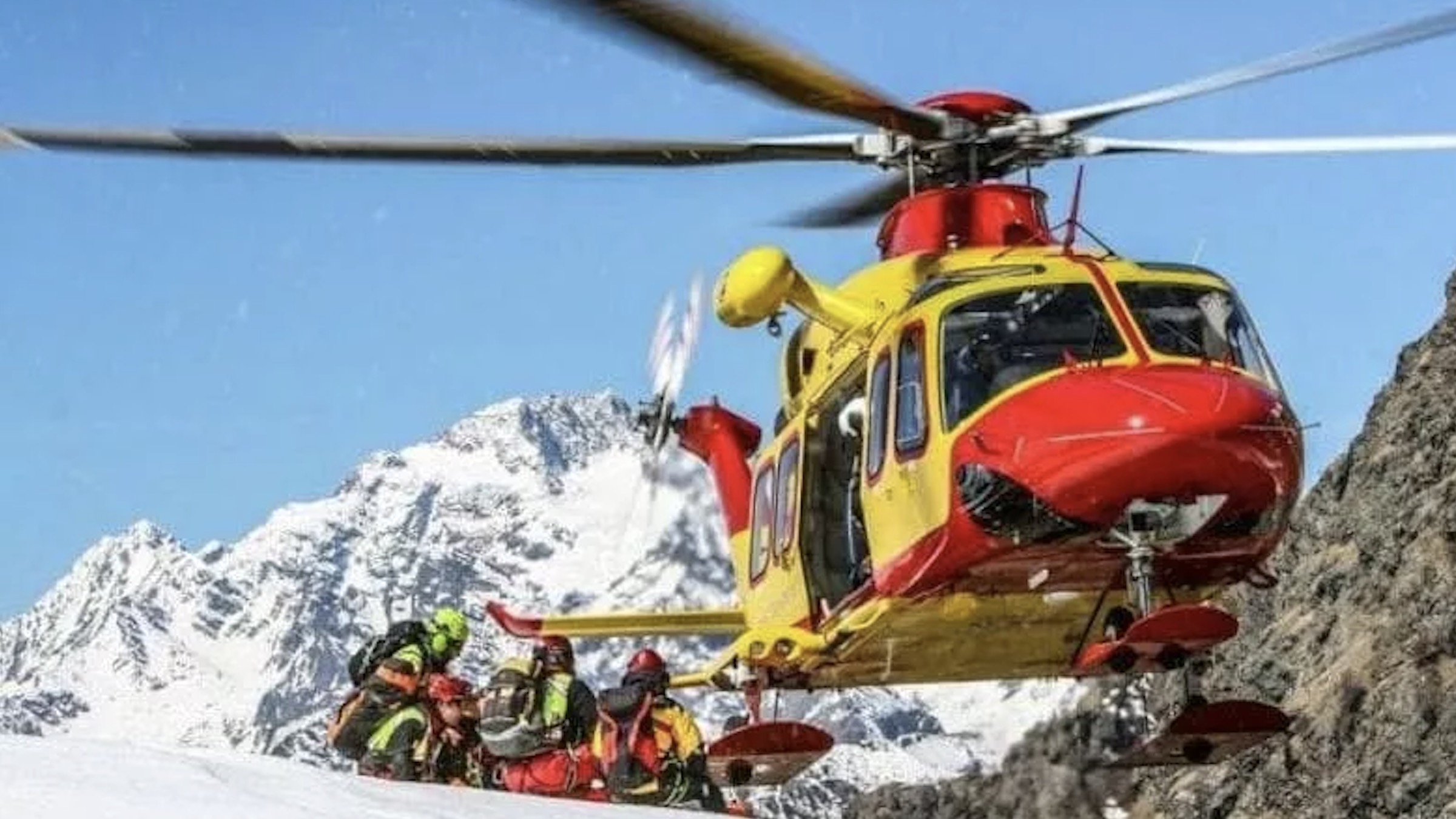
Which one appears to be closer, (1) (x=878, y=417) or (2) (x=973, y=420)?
(2) (x=973, y=420)

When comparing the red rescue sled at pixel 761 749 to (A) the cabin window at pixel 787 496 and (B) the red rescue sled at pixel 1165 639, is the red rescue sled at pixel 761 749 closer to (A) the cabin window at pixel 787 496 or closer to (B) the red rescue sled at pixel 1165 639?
(A) the cabin window at pixel 787 496

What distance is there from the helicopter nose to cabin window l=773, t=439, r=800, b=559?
99.3 inches

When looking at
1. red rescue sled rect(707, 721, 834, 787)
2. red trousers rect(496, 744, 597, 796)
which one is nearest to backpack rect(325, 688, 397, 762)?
red trousers rect(496, 744, 597, 796)

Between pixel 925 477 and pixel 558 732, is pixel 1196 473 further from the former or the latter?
pixel 558 732

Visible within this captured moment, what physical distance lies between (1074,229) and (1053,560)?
231 cm

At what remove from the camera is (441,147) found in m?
11.1

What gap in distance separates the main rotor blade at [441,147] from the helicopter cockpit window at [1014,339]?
1811 mm

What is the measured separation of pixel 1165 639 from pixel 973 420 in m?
1.59

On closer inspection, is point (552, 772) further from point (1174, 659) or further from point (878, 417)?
point (1174, 659)

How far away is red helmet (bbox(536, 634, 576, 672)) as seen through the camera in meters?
13.4

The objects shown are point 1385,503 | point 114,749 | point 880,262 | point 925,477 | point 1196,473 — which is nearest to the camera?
point 114,749

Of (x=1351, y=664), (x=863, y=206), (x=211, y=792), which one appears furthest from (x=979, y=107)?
(x=1351, y=664)

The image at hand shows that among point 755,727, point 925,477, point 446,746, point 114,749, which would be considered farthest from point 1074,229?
point 114,749

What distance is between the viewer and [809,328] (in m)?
14.2
